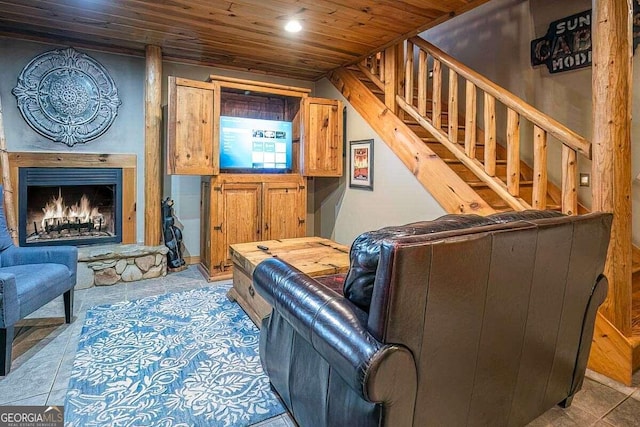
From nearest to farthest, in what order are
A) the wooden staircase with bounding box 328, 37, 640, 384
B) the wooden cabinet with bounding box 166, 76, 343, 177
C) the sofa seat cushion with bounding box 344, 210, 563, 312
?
the sofa seat cushion with bounding box 344, 210, 563, 312
the wooden staircase with bounding box 328, 37, 640, 384
the wooden cabinet with bounding box 166, 76, 343, 177

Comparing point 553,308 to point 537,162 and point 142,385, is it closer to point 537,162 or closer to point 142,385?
point 537,162

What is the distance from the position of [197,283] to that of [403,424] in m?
3.19

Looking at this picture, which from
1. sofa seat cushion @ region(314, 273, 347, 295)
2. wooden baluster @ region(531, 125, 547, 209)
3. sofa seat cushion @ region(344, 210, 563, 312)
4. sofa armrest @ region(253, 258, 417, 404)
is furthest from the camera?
wooden baluster @ region(531, 125, 547, 209)

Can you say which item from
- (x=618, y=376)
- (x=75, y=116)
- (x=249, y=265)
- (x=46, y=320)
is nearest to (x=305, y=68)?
(x=75, y=116)

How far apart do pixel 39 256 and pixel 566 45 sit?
15.8ft

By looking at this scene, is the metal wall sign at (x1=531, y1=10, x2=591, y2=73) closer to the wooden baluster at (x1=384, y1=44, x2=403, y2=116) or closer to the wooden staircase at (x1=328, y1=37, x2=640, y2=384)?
the wooden staircase at (x1=328, y1=37, x2=640, y2=384)

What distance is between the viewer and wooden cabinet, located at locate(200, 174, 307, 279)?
4145mm

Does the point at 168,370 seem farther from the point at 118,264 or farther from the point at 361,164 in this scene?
the point at 361,164

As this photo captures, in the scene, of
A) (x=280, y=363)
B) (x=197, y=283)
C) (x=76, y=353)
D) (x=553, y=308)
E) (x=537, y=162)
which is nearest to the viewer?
(x=553, y=308)

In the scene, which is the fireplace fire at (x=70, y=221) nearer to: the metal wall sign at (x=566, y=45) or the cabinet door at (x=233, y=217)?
the cabinet door at (x=233, y=217)

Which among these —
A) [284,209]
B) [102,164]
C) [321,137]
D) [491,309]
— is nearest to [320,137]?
[321,137]

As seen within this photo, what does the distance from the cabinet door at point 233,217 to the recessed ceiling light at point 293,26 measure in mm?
1686

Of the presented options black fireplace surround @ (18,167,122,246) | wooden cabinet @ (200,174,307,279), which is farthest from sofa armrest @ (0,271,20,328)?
black fireplace surround @ (18,167,122,246)

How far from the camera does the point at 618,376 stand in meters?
2.22
